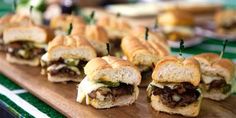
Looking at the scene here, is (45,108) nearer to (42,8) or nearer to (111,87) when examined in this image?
(111,87)

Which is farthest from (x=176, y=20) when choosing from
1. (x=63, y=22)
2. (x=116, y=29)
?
(x=63, y=22)

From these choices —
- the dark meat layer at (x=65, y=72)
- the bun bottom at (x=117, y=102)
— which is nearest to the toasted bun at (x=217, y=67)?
the bun bottom at (x=117, y=102)

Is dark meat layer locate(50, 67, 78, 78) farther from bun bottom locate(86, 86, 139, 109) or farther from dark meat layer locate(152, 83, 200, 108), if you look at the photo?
dark meat layer locate(152, 83, 200, 108)

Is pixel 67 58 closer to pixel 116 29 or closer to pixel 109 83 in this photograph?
pixel 109 83

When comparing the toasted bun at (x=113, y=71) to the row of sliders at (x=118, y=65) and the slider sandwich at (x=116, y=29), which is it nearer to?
the row of sliders at (x=118, y=65)

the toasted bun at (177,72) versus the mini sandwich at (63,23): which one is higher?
the mini sandwich at (63,23)

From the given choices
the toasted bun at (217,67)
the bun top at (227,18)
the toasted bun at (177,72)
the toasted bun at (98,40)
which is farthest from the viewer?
the bun top at (227,18)

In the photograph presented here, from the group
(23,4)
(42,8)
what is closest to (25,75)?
(42,8)
